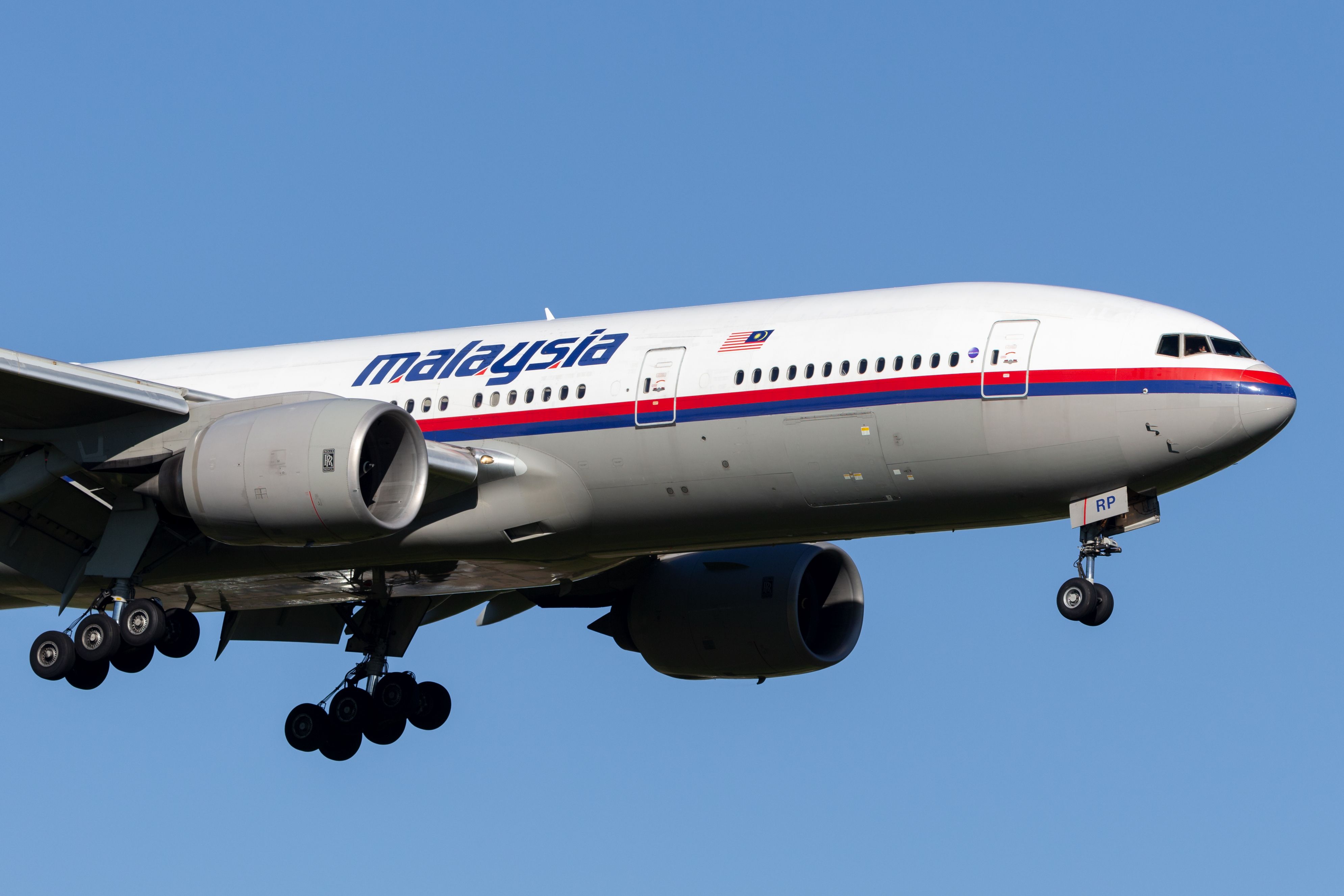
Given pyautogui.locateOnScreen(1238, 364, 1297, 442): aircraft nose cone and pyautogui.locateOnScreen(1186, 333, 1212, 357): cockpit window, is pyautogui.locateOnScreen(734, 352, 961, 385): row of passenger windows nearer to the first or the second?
pyautogui.locateOnScreen(1186, 333, 1212, 357): cockpit window

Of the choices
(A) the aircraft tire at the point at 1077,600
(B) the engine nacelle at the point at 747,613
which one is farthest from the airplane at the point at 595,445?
(B) the engine nacelle at the point at 747,613

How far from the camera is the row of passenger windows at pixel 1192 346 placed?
2664cm

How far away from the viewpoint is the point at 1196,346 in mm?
26688

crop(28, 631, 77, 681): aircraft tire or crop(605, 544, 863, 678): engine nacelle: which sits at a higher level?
crop(605, 544, 863, 678): engine nacelle

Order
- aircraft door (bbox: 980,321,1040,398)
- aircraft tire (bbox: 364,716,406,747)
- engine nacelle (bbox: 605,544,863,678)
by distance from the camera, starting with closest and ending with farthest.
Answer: aircraft door (bbox: 980,321,1040,398), engine nacelle (bbox: 605,544,863,678), aircraft tire (bbox: 364,716,406,747)

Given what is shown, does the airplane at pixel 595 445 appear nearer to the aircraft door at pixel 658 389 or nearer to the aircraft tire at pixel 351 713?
the aircraft door at pixel 658 389

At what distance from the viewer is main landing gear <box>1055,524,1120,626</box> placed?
26.6 m

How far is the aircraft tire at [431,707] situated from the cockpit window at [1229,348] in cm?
1365

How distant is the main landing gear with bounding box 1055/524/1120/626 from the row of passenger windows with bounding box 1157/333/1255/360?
2.26 meters

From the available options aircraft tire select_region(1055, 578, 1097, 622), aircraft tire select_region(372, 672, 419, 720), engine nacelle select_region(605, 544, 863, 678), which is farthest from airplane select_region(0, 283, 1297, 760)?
engine nacelle select_region(605, 544, 863, 678)

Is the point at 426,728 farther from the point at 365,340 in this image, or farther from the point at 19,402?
the point at 19,402

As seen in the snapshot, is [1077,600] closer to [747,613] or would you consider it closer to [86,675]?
[747,613]

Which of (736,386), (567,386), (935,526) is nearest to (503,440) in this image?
(567,386)

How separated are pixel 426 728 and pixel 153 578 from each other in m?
5.49
